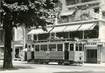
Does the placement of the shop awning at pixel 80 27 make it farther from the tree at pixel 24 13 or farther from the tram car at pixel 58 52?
the tree at pixel 24 13

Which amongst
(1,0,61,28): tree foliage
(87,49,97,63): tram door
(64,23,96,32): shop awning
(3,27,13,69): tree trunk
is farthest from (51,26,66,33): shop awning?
(3,27,13,69): tree trunk

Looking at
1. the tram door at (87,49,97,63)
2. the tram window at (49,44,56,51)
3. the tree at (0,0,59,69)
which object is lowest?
the tram door at (87,49,97,63)

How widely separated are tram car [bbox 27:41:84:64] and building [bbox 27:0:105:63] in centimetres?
167

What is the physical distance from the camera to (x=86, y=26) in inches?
1889

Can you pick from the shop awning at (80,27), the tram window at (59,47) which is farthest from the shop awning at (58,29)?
the tram window at (59,47)

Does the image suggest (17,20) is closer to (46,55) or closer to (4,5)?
(4,5)

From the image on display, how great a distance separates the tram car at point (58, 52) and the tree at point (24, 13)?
13.6 m

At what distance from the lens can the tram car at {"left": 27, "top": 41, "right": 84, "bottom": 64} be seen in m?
39.6

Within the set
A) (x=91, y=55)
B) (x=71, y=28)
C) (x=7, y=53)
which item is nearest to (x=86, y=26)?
(x=71, y=28)

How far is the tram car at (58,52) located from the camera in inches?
1560

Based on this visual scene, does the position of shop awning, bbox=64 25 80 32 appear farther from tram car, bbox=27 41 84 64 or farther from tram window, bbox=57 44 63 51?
tram window, bbox=57 44 63 51

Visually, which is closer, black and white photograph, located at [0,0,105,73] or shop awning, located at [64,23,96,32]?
black and white photograph, located at [0,0,105,73]

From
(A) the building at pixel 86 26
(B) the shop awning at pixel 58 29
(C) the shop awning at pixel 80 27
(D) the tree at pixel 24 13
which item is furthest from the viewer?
(B) the shop awning at pixel 58 29

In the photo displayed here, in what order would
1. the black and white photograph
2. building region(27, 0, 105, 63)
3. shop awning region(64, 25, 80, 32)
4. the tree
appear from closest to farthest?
the tree < the black and white photograph < building region(27, 0, 105, 63) < shop awning region(64, 25, 80, 32)
